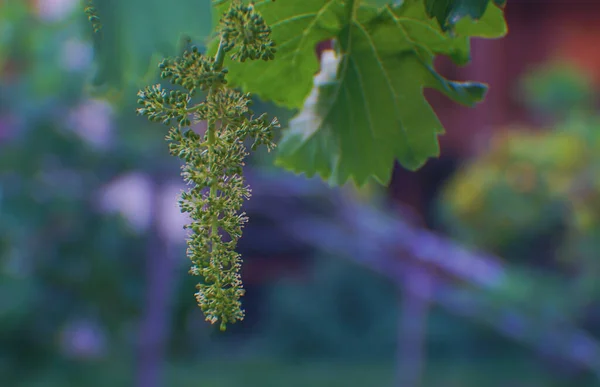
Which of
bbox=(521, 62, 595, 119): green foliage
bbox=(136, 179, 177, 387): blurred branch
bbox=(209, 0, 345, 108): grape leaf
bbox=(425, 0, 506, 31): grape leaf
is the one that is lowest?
bbox=(425, 0, 506, 31): grape leaf

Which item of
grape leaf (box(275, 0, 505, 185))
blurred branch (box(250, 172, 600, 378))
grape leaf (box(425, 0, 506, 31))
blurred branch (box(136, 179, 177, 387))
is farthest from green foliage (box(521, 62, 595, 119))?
grape leaf (box(425, 0, 506, 31))

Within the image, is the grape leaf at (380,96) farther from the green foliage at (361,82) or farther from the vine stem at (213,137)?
the vine stem at (213,137)

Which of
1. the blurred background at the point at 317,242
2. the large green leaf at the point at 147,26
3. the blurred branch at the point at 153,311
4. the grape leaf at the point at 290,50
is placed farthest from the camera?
the blurred branch at the point at 153,311

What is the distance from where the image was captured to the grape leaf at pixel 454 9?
2.46ft

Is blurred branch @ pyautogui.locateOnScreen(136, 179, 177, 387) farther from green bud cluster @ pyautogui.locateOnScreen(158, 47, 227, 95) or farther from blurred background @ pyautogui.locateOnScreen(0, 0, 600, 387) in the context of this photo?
green bud cluster @ pyautogui.locateOnScreen(158, 47, 227, 95)

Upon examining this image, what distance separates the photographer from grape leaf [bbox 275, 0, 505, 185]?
0.89m

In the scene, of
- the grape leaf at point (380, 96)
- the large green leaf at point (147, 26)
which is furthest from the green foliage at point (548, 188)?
the large green leaf at point (147, 26)

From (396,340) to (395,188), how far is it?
2.26 metres

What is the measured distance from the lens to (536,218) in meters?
5.11

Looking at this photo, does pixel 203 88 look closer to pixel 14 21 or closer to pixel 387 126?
pixel 387 126

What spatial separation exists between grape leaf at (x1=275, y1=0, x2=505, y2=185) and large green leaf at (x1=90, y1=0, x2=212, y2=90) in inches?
13.7

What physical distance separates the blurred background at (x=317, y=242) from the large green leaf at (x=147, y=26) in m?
2.65

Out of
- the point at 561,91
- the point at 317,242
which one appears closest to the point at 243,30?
the point at 561,91

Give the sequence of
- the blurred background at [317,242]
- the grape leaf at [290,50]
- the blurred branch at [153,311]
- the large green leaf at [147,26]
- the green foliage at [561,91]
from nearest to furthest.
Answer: the large green leaf at [147,26] < the grape leaf at [290,50] < the blurred background at [317,242] < the green foliage at [561,91] < the blurred branch at [153,311]
